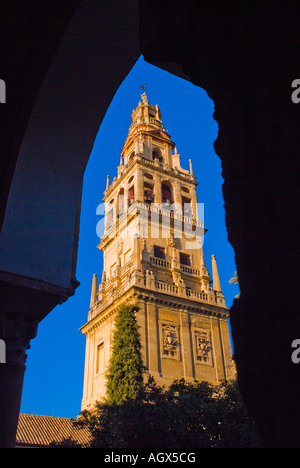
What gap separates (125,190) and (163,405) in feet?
80.5

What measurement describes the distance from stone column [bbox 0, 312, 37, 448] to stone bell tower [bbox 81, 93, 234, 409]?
65.2 feet

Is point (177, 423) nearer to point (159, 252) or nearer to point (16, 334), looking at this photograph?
point (16, 334)

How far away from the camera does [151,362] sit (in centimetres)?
2402

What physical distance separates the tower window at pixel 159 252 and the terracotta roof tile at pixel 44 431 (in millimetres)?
12792

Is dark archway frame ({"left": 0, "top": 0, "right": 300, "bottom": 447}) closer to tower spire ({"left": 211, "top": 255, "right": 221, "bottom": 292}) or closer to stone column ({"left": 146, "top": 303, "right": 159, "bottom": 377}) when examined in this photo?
stone column ({"left": 146, "top": 303, "right": 159, "bottom": 377})

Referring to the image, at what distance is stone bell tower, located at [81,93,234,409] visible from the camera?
84.7 feet

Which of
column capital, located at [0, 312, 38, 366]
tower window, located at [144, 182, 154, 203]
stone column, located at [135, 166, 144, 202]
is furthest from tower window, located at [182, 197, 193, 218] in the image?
column capital, located at [0, 312, 38, 366]

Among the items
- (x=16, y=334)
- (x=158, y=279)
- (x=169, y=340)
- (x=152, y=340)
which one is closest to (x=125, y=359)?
(x=152, y=340)

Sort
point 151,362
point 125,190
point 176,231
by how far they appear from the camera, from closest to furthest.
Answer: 1. point 151,362
2. point 176,231
3. point 125,190

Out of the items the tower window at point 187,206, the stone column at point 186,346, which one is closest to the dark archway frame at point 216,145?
the stone column at point 186,346

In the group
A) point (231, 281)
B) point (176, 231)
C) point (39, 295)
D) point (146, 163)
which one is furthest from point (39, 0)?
point (146, 163)

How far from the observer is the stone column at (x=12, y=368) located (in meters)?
4.20

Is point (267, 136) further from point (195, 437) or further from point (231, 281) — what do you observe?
point (231, 281)

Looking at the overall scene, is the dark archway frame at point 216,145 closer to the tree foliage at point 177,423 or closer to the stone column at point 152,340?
the tree foliage at point 177,423
